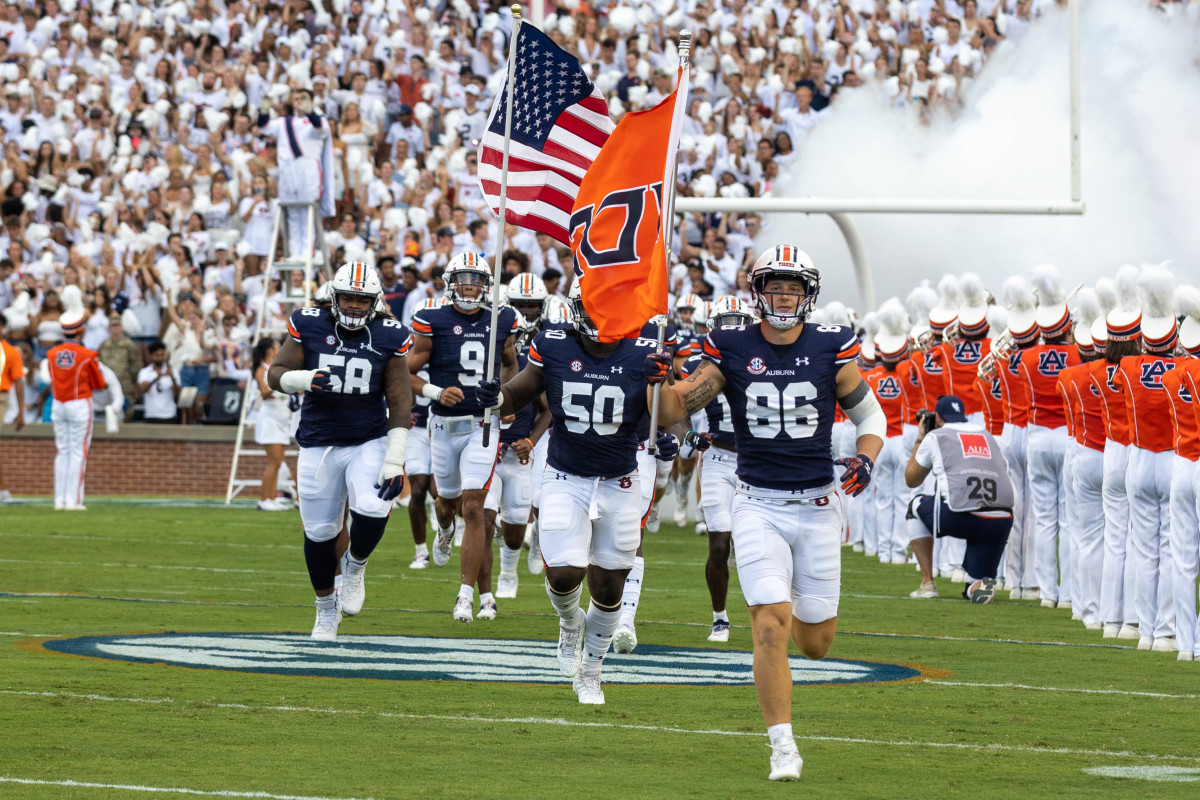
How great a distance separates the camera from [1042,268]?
13.8 meters

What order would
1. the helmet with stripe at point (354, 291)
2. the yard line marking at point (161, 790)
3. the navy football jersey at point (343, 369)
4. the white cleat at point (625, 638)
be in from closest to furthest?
the yard line marking at point (161, 790) → the white cleat at point (625, 638) → the helmet with stripe at point (354, 291) → the navy football jersey at point (343, 369)

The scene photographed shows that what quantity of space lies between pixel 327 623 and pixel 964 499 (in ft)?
17.3

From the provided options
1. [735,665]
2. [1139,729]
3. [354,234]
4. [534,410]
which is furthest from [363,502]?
[354,234]

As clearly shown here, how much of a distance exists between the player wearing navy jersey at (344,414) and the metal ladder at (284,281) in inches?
408

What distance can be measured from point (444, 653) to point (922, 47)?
1665 centimetres

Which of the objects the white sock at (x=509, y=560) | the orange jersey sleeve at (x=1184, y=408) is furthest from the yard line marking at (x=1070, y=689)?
the white sock at (x=509, y=560)

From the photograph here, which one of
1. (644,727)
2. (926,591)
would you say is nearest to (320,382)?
(644,727)

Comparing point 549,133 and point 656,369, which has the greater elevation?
point 549,133

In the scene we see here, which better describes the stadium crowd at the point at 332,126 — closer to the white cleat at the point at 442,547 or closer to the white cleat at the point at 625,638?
the white cleat at the point at 442,547

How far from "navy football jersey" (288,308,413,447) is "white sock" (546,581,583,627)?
7.08 feet

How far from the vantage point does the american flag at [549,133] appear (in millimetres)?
10352

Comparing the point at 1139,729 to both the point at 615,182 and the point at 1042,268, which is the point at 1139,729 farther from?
the point at 1042,268

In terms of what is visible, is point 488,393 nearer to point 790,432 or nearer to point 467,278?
point 790,432

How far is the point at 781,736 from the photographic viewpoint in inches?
256
